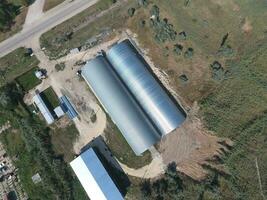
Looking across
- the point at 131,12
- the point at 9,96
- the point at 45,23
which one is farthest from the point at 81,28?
the point at 9,96

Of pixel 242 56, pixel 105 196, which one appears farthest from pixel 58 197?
pixel 242 56

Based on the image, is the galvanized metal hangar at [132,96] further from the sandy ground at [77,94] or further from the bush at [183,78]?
the bush at [183,78]

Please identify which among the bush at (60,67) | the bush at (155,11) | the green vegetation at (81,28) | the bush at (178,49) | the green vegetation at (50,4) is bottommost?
the bush at (178,49)

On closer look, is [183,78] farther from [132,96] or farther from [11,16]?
[11,16]

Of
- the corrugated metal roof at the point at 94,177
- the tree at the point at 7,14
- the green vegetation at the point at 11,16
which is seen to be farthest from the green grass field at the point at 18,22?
the corrugated metal roof at the point at 94,177

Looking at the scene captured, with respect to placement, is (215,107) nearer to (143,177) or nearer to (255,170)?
(255,170)

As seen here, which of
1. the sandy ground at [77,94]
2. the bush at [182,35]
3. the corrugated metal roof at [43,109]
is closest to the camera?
the sandy ground at [77,94]

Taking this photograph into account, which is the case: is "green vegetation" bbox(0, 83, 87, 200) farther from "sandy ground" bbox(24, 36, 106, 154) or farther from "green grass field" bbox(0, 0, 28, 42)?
"green grass field" bbox(0, 0, 28, 42)
